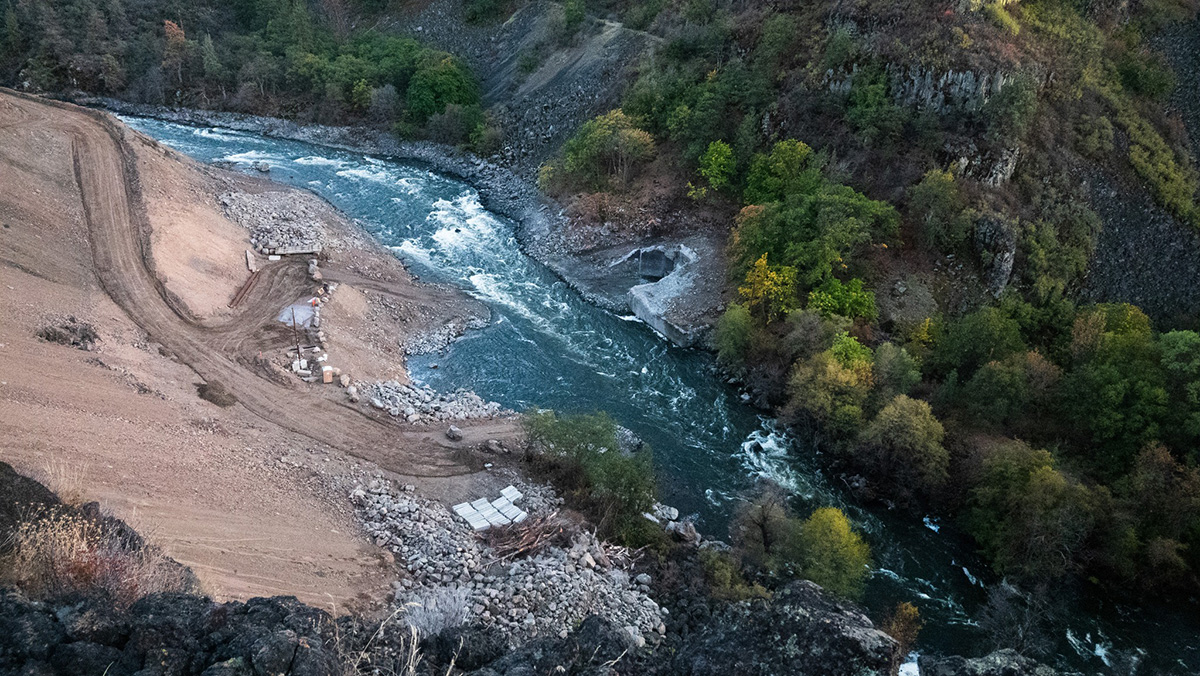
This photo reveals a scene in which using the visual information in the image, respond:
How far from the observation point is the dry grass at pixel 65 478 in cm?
2041

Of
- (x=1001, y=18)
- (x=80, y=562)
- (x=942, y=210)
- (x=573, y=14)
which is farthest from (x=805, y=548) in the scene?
(x=573, y=14)

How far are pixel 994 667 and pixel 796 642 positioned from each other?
9.07 ft

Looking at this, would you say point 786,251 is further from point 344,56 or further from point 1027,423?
point 344,56

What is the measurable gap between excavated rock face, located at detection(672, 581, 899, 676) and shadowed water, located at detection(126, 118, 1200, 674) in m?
16.4

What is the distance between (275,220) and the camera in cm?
4803

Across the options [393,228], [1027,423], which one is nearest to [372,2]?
[393,228]

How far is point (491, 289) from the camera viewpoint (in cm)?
4709

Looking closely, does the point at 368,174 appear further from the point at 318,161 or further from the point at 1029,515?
the point at 1029,515

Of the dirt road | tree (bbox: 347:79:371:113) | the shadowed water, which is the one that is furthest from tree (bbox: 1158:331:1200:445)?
tree (bbox: 347:79:371:113)

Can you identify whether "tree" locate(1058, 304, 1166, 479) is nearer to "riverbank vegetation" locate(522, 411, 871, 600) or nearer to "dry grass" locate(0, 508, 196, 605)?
"riverbank vegetation" locate(522, 411, 871, 600)

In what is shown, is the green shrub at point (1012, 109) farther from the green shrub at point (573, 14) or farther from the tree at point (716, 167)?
the green shrub at point (573, 14)

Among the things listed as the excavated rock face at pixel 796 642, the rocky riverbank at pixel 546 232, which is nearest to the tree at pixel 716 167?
the rocky riverbank at pixel 546 232

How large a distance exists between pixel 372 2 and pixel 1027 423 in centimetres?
7447

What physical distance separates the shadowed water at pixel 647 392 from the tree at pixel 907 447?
5.58 feet
